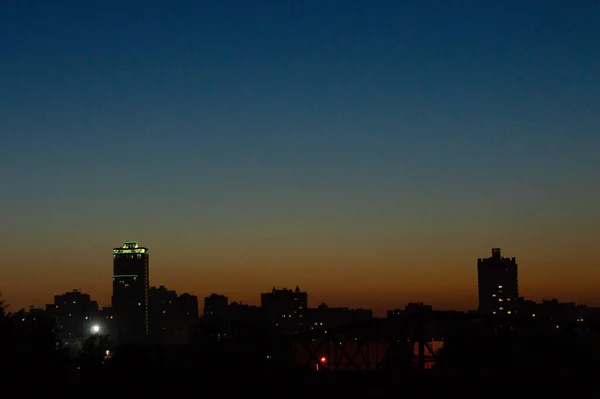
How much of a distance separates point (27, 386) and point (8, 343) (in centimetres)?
258

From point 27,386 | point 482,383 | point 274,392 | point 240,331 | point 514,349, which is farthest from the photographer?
point 240,331

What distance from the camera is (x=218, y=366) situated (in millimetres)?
54625

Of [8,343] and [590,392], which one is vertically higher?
[8,343]

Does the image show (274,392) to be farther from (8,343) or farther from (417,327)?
(417,327)

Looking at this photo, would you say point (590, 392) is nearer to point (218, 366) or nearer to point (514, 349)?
point (514, 349)

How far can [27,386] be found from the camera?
40500 millimetres

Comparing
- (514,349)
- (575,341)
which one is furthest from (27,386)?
(575,341)

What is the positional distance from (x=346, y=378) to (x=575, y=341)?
20.1 m

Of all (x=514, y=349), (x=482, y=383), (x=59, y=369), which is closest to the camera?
(x=59, y=369)

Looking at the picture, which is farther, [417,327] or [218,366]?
[417,327]

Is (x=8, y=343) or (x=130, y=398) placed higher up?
(x=8, y=343)

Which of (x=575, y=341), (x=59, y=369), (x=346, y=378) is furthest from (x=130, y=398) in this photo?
(x=575, y=341)

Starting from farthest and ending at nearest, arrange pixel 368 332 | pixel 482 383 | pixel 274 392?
pixel 368 332 → pixel 482 383 → pixel 274 392

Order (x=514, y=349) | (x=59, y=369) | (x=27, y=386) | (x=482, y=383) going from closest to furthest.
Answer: (x=27, y=386) < (x=59, y=369) < (x=482, y=383) < (x=514, y=349)
